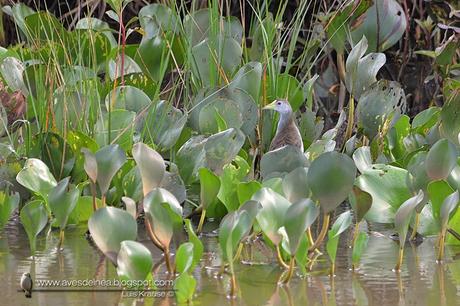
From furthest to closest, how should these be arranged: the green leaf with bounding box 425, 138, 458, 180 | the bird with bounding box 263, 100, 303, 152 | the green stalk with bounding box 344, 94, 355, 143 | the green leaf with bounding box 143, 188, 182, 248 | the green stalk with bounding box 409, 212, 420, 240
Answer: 1. the green stalk with bounding box 344, 94, 355, 143
2. the bird with bounding box 263, 100, 303, 152
3. the green stalk with bounding box 409, 212, 420, 240
4. the green leaf with bounding box 425, 138, 458, 180
5. the green leaf with bounding box 143, 188, 182, 248

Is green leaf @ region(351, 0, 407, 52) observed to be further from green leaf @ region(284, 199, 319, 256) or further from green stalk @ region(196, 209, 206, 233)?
green leaf @ region(284, 199, 319, 256)

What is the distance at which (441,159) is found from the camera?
283 cm

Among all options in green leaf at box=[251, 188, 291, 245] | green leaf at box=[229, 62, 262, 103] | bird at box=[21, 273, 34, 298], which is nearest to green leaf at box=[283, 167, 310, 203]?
green leaf at box=[251, 188, 291, 245]

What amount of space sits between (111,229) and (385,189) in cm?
97

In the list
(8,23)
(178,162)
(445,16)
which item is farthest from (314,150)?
(8,23)

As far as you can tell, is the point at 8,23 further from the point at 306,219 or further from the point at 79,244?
the point at 306,219

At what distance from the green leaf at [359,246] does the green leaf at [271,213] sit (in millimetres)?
199

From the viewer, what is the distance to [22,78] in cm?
381

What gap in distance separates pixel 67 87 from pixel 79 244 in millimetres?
672

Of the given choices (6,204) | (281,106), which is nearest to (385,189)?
(281,106)

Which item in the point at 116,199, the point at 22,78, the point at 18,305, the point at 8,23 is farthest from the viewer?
the point at 8,23

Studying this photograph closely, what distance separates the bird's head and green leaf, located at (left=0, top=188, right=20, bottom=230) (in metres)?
0.97

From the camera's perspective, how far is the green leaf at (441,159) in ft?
9.23

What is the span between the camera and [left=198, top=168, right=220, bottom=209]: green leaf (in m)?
2.88
